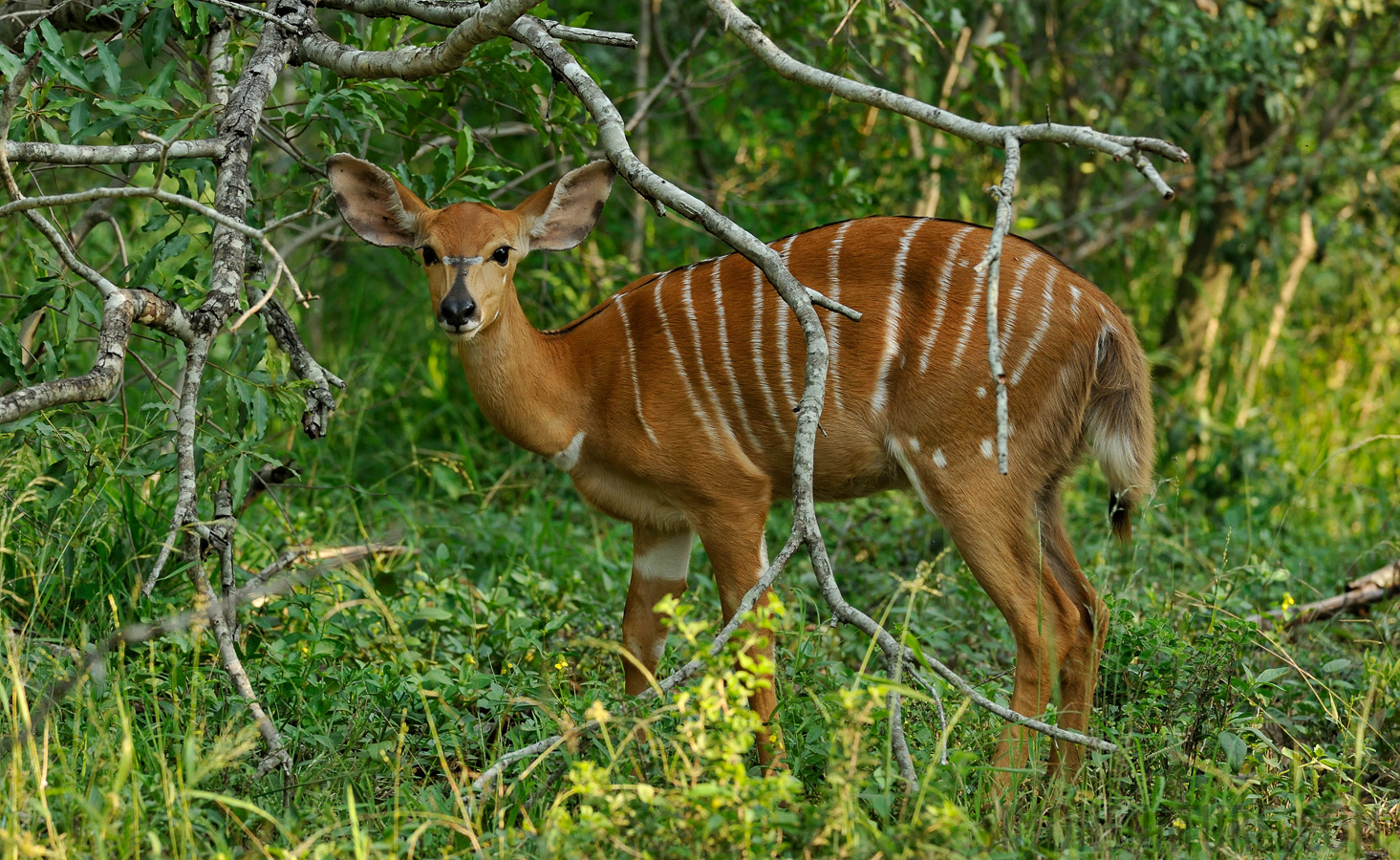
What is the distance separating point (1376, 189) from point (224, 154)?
209 inches

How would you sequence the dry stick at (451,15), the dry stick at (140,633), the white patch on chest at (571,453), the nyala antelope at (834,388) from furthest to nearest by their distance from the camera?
the white patch on chest at (571,453) < the nyala antelope at (834,388) < the dry stick at (451,15) < the dry stick at (140,633)

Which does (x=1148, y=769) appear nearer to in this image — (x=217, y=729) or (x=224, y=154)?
(x=217, y=729)

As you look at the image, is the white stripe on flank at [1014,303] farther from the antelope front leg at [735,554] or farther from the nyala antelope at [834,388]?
the antelope front leg at [735,554]

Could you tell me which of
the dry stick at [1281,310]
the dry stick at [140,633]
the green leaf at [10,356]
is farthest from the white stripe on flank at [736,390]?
the dry stick at [1281,310]

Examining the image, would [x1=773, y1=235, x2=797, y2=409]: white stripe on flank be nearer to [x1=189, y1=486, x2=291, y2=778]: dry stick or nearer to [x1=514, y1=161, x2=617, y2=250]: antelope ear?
[x1=514, y1=161, x2=617, y2=250]: antelope ear

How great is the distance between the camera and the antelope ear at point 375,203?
3416 millimetres

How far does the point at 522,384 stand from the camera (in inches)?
140

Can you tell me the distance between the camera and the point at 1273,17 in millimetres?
5820

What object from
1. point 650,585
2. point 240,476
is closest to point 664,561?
point 650,585

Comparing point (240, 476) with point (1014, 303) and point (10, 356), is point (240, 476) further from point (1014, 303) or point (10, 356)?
point (1014, 303)

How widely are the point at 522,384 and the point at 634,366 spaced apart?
0.32 metres

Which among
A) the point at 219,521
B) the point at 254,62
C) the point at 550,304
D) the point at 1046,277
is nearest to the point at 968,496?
the point at 1046,277

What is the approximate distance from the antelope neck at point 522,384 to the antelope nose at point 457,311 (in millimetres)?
237

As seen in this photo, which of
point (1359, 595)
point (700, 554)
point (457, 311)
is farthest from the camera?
point (700, 554)
